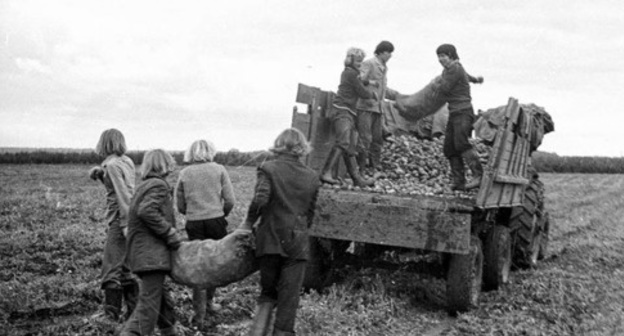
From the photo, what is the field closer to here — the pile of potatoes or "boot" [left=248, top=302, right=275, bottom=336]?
"boot" [left=248, top=302, right=275, bottom=336]

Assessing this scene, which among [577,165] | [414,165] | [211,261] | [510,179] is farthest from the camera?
[577,165]

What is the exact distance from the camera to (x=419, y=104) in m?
9.74

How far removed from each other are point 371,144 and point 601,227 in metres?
9.05

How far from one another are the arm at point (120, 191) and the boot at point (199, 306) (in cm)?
90

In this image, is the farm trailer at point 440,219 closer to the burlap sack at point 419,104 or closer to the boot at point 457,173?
the boot at point 457,173

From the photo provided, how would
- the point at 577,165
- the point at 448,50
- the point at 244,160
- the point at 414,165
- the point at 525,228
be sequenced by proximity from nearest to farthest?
1. the point at 448,50
2. the point at 414,165
3. the point at 525,228
4. the point at 244,160
5. the point at 577,165

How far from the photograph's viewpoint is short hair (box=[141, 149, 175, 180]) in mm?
5297

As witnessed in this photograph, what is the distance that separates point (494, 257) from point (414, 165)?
1621mm

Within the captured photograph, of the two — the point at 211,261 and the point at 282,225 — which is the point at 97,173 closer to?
the point at 211,261

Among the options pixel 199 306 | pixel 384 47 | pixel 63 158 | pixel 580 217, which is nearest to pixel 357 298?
pixel 199 306

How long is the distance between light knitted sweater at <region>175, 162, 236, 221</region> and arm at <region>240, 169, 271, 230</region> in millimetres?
1156

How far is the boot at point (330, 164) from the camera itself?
810cm

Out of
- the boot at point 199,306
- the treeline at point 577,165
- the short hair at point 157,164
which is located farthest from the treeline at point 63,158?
the short hair at point 157,164

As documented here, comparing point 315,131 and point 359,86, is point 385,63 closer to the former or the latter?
point 359,86
